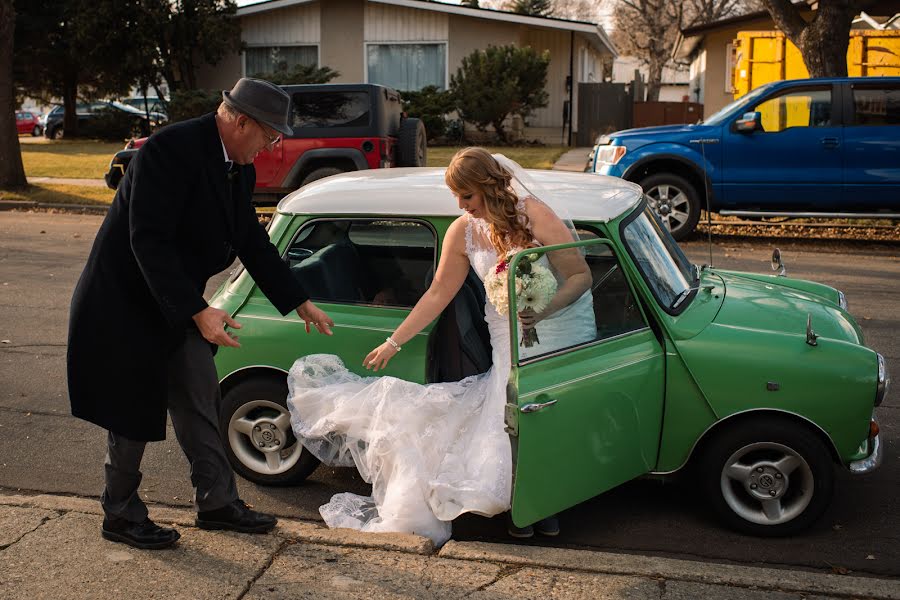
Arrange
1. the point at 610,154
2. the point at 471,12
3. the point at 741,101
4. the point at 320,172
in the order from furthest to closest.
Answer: the point at 471,12, the point at 320,172, the point at 610,154, the point at 741,101

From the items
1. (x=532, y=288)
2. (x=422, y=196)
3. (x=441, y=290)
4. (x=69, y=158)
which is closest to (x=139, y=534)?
(x=441, y=290)

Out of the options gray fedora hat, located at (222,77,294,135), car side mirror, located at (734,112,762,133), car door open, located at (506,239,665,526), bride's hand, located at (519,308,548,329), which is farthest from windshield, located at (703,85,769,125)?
gray fedora hat, located at (222,77,294,135)

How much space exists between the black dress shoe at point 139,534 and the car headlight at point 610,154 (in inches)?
383

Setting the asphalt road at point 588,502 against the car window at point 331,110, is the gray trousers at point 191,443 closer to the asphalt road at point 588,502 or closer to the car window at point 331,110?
the asphalt road at point 588,502

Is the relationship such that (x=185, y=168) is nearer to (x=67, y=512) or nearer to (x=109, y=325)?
(x=109, y=325)

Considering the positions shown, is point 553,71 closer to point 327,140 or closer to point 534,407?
point 327,140

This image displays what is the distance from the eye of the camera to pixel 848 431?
4.17 metres

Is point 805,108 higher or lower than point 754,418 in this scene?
higher

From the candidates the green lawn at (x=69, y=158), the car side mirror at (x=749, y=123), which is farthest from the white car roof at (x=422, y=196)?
the green lawn at (x=69, y=158)

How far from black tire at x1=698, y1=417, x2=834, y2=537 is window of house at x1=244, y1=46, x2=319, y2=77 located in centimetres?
2675

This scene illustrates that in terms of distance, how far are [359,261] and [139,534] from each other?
176 centimetres

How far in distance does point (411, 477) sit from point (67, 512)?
1511 millimetres

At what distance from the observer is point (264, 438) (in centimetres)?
489

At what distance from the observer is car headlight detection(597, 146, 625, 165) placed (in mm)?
12734
